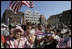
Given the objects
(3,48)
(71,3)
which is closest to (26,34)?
(3,48)

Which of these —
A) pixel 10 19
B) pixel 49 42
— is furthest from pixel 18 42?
pixel 10 19

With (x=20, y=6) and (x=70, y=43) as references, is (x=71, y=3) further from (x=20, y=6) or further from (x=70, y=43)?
(x=20, y=6)

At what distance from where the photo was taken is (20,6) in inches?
228

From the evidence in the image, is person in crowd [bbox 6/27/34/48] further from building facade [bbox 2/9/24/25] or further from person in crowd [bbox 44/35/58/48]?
building facade [bbox 2/9/24/25]

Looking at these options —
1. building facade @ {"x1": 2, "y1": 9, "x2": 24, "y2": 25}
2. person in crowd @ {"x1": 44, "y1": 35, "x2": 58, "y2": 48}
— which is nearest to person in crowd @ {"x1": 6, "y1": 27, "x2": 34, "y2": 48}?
person in crowd @ {"x1": 44, "y1": 35, "x2": 58, "y2": 48}

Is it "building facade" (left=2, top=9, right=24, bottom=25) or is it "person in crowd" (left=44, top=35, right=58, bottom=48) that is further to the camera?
"building facade" (left=2, top=9, right=24, bottom=25)

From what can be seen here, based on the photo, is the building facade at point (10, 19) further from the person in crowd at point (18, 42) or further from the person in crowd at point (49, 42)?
the person in crowd at point (49, 42)

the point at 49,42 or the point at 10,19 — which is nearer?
the point at 49,42

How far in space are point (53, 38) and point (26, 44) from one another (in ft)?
2.06

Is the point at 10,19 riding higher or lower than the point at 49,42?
lower

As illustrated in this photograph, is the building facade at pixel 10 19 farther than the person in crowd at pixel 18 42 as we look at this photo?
Yes

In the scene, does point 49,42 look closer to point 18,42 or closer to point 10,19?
point 18,42

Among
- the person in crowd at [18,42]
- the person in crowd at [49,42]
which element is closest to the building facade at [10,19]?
the person in crowd at [18,42]

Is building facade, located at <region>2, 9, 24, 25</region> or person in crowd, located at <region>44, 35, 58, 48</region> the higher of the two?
person in crowd, located at <region>44, 35, 58, 48</region>
